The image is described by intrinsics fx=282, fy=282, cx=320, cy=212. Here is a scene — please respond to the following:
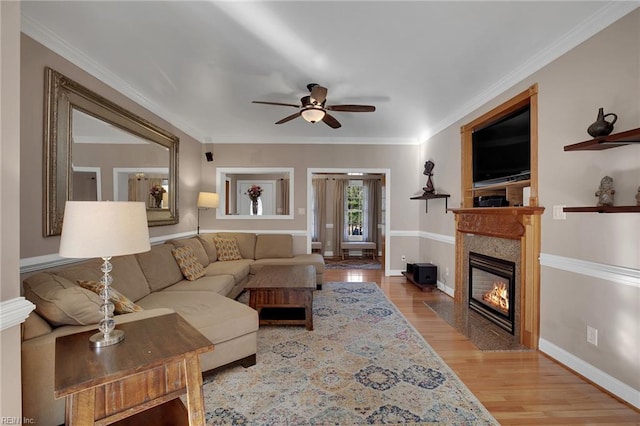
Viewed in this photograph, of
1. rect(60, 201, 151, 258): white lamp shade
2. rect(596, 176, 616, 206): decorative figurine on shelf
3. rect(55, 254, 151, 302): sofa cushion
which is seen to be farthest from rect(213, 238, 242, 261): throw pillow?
rect(596, 176, 616, 206): decorative figurine on shelf

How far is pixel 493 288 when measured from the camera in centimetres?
331

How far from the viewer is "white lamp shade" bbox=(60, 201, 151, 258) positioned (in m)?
1.25

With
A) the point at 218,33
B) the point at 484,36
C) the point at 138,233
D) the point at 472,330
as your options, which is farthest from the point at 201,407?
the point at 484,36

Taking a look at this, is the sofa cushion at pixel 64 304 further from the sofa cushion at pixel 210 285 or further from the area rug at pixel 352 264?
the area rug at pixel 352 264

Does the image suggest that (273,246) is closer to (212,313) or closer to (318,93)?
(212,313)

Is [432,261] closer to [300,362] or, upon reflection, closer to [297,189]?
[297,189]

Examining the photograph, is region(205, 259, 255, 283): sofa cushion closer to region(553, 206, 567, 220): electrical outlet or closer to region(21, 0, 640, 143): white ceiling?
region(21, 0, 640, 143): white ceiling

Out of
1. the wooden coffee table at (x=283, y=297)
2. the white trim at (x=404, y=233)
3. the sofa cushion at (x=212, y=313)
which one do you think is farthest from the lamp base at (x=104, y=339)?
the white trim at (x=404, y=233)

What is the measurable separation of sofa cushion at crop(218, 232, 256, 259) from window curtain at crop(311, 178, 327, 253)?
3.18 m

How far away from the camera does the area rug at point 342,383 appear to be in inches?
69.3

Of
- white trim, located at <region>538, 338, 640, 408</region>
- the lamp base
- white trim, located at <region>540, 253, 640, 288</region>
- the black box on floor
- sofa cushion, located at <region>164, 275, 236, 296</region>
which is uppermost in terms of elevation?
white trim, located at <region>540, 253, 640, 288</region>

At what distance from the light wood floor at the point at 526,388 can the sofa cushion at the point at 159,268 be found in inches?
113

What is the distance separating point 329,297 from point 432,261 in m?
1.99

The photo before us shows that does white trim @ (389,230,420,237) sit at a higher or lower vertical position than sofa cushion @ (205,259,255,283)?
higher
